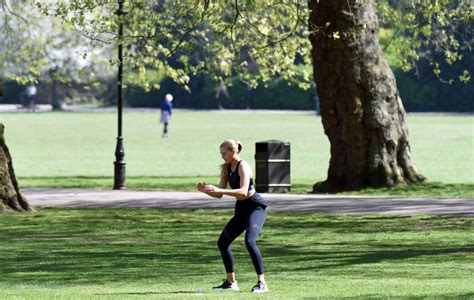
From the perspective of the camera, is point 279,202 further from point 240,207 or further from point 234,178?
point 234,178

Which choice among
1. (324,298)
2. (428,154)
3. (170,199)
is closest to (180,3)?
(170,199)

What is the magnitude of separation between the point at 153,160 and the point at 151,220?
21.1 m

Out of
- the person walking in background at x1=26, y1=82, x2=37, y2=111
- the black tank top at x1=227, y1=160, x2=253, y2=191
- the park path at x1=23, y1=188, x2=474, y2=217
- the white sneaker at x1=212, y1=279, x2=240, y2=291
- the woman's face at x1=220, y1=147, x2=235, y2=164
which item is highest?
the woman's face at x1=220, y1=147, x2=235, y2=164

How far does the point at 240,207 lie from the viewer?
13.2 metres

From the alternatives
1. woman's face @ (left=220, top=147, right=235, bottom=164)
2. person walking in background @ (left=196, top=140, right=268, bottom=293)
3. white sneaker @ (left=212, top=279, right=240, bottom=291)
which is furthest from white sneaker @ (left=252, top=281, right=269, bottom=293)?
woman's face @ (left=220, top=147, right=235, bottom=164)

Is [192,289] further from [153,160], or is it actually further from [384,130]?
[153,160]

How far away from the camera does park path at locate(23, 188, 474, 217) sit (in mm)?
24484

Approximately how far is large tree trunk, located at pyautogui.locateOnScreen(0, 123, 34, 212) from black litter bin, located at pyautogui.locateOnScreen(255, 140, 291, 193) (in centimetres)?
677

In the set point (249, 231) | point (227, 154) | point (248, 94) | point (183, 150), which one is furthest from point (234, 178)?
point (248, 94)

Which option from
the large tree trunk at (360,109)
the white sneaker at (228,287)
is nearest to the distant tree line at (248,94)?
the large tree trunk at (360,109)

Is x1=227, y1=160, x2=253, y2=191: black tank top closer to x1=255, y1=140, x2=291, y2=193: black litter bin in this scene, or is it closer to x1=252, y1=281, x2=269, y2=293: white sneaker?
x1=252, y1=281, x2=269, y2=293: white sneaker

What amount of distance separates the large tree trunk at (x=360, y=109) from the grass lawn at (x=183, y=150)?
103cm

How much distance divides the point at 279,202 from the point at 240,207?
13420mm

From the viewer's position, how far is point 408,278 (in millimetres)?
14836
